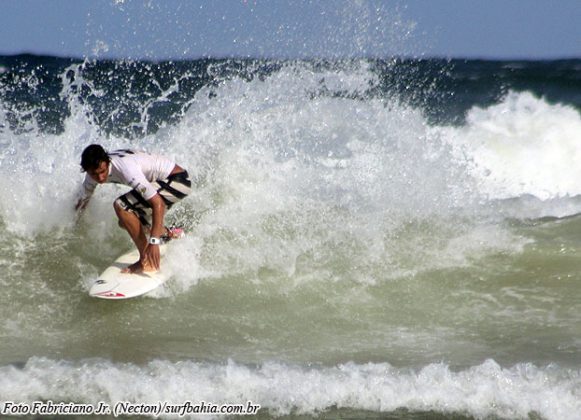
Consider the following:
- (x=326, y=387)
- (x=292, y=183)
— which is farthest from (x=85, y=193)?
(x=326, y=387)

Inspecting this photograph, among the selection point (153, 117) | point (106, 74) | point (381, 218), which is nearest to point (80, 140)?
point (381, 218)

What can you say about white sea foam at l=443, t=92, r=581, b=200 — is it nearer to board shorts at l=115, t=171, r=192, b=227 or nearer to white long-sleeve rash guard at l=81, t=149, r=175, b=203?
board shorts at l=115, t=171, r=192, b=227

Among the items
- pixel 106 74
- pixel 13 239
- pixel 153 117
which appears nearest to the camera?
pixel 13 239

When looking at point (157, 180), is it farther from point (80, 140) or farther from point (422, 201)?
point (422, 201)

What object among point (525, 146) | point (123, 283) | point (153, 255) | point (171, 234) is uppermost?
point (525, 146)

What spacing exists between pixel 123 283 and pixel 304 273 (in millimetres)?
1613

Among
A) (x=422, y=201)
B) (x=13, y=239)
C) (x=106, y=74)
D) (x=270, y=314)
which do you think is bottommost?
(x=270, y=314)

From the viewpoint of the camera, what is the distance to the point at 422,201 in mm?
8414

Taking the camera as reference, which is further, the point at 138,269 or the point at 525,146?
the point at 525,146

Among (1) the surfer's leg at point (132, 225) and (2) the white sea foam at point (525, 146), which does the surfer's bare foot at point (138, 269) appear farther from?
(2) the white sea foam at point (525, 146)

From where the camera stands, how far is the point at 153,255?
6617 mm

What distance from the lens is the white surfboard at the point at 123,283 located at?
6.58 metres

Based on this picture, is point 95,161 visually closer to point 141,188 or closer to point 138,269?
point 141,188

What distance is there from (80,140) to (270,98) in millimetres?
2126
